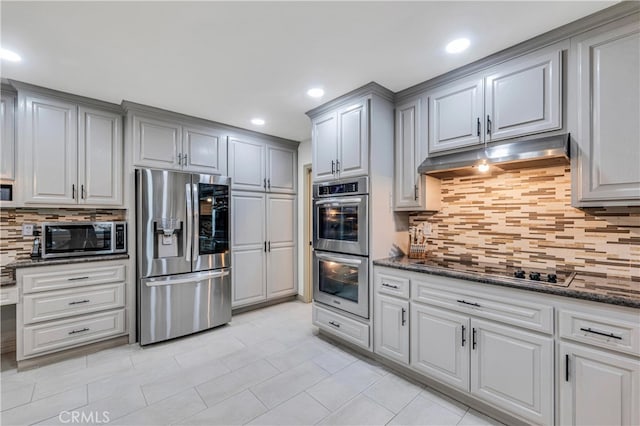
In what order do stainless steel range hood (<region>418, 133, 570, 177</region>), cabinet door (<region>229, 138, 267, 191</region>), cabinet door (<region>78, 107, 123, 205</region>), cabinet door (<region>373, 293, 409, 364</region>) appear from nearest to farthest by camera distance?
stainless steel range hood (<region>418, 133, 570, 177</region>), cabinet door (<region>373, 293, 409, 364</region>), cabinet door (<region>78, 107, 123, 205</region>), cabinet door (<region>229, 138, 267, 191</region>)

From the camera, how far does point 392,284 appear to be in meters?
2.42

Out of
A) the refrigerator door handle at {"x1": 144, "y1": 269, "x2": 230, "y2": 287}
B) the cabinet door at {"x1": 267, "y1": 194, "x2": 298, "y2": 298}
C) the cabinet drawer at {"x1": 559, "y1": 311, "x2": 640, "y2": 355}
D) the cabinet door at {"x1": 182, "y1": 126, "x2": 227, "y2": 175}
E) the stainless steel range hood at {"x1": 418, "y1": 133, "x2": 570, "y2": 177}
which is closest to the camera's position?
the cabinet drawer at {"x1": 559, "y1": 311, "x2": 640, "y2": 355}

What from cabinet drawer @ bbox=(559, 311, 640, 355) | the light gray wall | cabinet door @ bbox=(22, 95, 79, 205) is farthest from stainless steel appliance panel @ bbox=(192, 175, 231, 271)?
cabinet drawer @ bbox=(559, 311, 640, 355)

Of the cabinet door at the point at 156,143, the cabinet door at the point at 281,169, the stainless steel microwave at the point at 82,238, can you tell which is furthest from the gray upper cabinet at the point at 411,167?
the stainless steel microwave at the point at 82,238

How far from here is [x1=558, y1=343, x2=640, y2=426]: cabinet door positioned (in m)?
1.40

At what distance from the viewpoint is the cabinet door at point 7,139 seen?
2.58m

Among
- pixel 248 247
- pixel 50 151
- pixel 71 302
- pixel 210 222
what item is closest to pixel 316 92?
pixel 210 222

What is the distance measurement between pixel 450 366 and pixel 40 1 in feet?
11.1

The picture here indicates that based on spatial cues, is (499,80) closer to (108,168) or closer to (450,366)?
(450,366)

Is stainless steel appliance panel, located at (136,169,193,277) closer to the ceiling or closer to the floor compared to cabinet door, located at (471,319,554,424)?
closer to the ceiling

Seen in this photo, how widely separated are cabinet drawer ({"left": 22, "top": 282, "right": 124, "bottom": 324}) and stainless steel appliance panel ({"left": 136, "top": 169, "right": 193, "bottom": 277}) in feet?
1.13

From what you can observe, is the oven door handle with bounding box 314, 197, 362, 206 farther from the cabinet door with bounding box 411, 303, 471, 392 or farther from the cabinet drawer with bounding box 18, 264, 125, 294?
the cabinet drawer with bounding box 18, 264, 125, 294

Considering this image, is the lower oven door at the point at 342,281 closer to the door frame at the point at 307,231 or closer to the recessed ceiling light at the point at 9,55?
the door frame at the point at 307,231

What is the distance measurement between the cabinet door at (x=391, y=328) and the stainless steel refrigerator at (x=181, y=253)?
1863 millimetres
